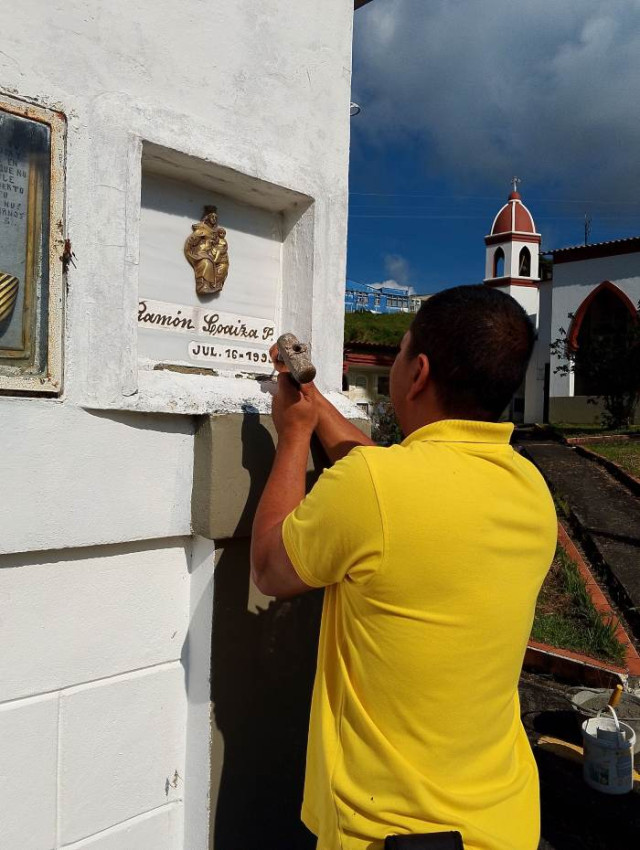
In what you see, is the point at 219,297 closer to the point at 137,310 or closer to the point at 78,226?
the point at 137,310

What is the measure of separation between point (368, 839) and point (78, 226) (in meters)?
1.44

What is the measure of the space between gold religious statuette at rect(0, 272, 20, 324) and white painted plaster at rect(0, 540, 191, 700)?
1.79 feet

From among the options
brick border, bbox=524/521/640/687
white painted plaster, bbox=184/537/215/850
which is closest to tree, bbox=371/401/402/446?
brick border, bbox=524/521/640/687

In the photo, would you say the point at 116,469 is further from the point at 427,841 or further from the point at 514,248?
the point at 514,248

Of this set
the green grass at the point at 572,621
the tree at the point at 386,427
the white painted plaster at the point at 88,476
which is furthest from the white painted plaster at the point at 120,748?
the tree at the point at 386,427

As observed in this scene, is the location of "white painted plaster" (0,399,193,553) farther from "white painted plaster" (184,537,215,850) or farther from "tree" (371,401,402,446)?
"tree" (371,401,402,446)

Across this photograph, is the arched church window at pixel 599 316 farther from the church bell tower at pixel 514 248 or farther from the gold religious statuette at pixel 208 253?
the gold religious statuette at pixel 208 253

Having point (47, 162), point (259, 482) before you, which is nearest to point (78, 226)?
point (47, 162)

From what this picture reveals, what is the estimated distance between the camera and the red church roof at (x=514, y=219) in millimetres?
25828

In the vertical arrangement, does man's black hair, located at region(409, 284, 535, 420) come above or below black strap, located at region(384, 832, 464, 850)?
above

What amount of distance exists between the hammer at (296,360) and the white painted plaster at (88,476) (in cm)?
36

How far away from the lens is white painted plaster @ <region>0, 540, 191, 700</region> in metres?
1.59

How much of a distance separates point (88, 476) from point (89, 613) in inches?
13.4

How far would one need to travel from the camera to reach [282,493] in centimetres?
155
